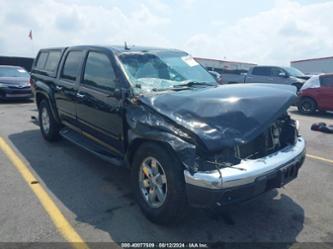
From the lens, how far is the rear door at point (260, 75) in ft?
54.9

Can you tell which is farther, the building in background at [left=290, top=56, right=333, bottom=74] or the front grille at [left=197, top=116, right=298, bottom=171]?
the building in background at [left=290, top=56, right=333, bottom=74]

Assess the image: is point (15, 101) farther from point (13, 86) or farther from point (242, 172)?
point (242, 172)

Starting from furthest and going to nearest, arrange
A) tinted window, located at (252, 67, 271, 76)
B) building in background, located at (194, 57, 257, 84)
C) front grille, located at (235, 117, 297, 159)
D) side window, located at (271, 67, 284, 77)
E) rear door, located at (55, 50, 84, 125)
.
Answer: building in background, located at (194, 57, 257, 84) → tinted window, located at (252, 67, 271, 76) → side window, located at (271, 67, 284, 77) → rear door, located at (55, 50, 84, 125) → front grille, located at (235, 117, 297, 159)

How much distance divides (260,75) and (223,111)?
1445 cm

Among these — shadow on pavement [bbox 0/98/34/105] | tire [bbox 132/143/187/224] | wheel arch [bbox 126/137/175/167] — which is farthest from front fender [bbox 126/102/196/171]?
shadow on pavement [bbox 0/98/34/105]

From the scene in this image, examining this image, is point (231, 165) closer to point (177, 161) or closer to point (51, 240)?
point (177, 161)

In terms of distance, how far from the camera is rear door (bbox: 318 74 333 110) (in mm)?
11543

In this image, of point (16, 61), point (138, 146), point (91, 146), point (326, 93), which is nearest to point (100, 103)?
point (91, 146)

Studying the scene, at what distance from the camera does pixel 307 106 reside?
1212 cm

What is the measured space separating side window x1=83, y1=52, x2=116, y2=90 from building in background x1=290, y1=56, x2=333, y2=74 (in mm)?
32890

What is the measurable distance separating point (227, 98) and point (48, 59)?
448 centimetres

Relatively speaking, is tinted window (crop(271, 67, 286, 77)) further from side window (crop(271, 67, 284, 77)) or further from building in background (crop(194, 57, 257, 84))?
building in background (crop(194, 57, 257, 84))

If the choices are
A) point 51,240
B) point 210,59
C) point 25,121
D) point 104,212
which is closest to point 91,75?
point 104,212

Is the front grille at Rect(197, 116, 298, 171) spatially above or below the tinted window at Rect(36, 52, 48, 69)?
below
